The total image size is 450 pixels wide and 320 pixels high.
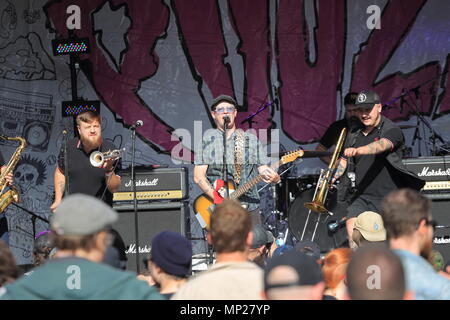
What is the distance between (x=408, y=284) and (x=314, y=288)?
1.53 ft

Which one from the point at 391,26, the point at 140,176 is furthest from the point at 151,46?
the point at 391,26

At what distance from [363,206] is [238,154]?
142 centimetres

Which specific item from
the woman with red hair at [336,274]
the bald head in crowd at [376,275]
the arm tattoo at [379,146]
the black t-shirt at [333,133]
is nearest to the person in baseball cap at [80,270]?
the bald head in crowd at [376,275]

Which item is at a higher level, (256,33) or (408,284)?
(256,33)

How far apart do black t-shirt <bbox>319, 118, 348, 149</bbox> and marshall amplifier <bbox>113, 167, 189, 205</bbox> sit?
6.36 ft

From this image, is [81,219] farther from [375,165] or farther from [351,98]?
[351,98]

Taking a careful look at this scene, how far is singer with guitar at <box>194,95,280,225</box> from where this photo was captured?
830 cm

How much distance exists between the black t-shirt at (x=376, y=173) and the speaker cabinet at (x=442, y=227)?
2.66 feet

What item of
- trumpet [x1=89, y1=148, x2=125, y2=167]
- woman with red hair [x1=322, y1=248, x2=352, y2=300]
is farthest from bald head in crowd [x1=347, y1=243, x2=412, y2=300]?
trumpet [x1=89, y1=148, x2=125, y2=167]

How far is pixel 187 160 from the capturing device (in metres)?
10.4

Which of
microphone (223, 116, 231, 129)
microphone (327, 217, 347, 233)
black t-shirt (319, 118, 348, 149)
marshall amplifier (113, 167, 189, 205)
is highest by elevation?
microphone (223, 116, 231, 129)

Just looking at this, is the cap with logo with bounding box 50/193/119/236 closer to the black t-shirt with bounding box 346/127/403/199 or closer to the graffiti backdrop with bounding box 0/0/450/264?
the black t-shirt with bounding box 346/127/403/199

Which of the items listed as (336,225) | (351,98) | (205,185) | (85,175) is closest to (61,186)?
(85,175)
